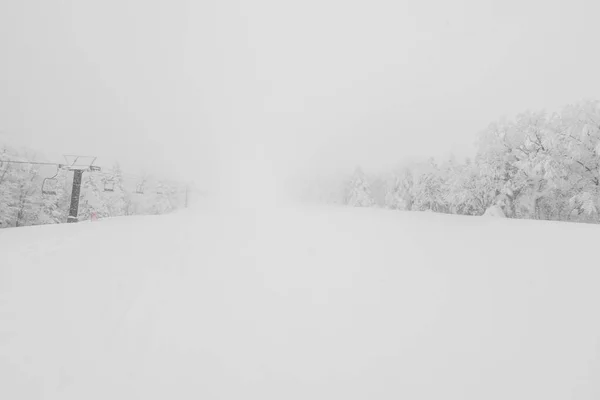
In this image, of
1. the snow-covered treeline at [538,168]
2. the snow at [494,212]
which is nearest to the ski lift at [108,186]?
the snow-covered treeline at [538,168]

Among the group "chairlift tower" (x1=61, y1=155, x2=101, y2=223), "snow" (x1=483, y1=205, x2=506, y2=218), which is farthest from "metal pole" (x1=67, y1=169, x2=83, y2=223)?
"snow" (x1=483, y1=205, x2=506, y2=218)

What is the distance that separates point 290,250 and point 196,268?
9.84 feet

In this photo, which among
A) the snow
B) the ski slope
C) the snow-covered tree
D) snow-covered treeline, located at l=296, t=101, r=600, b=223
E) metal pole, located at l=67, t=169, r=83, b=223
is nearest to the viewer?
the ski slope

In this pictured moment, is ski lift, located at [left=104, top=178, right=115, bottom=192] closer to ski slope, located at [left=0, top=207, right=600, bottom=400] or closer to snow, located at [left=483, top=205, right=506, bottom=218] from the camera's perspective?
ski slope, located at [left=0, top=207, right=600, bottom=400]

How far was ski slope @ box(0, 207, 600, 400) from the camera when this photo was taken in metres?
4.51

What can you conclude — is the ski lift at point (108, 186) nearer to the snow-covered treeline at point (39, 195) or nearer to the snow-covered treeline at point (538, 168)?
the snow-covered treeline at point (39, 195)

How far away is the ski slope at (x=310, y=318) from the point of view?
451 cm

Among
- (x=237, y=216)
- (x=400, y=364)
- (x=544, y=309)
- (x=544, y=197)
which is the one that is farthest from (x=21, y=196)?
(x=544, y=197)

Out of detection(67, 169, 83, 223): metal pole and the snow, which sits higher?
the snow

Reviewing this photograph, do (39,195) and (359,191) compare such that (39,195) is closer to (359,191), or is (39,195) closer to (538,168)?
(359,191)

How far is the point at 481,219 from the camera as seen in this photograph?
9820mm

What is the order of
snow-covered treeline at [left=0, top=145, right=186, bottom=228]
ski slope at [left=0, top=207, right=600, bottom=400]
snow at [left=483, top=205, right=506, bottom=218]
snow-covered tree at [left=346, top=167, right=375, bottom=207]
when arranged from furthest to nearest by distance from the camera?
snow-covered tree at [left=346, top=167, right=375, bottom=207] → snow-covered treeline at [left=0, top=145, right=186, bottom=228] → snow at [left=483, top=205, right=506, bottom=218] → ski slope at [left=0, top=207, right=600, bottom=400]

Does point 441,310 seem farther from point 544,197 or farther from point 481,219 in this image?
point 544,197

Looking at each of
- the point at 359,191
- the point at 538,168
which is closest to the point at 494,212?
the point at 538,168
